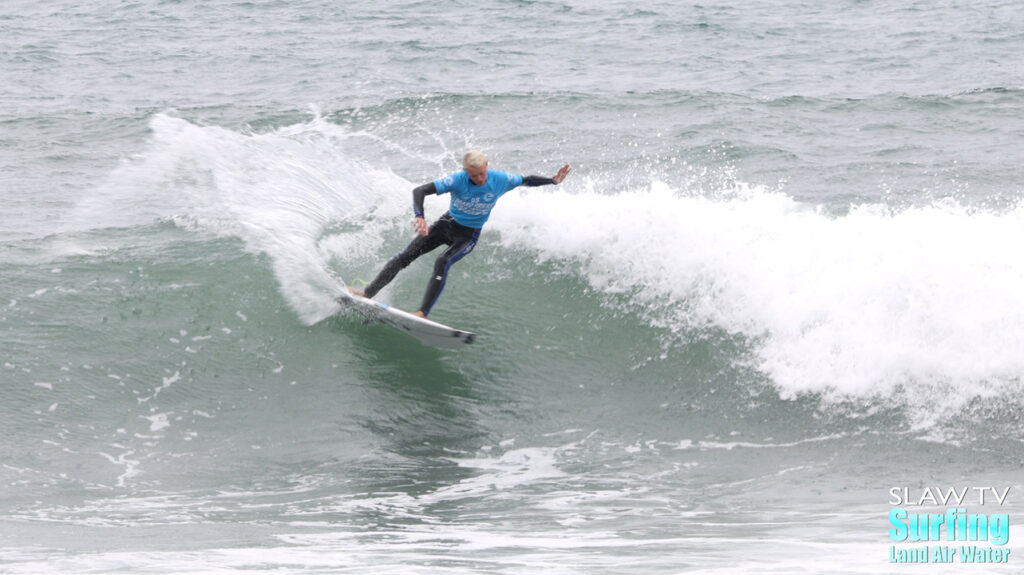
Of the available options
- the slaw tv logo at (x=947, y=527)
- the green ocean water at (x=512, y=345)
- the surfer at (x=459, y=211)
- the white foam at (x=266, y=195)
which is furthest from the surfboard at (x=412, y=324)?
the slaw tv logo at (x=947, y=527)

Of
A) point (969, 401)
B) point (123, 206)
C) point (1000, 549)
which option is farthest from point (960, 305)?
point (123, 206)

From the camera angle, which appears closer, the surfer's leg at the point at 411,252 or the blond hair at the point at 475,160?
the blond hair at the point at 475,160

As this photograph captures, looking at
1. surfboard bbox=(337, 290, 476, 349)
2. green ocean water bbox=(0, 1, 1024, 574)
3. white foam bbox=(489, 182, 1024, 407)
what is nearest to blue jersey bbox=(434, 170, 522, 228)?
surfboard bbox=(337, 290, 476, 349)

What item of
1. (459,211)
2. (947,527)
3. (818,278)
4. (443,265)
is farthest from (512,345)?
(947,527)

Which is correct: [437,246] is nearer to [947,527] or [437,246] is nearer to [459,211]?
[459,211]

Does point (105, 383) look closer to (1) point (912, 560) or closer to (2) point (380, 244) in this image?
(2) point (380, 244)

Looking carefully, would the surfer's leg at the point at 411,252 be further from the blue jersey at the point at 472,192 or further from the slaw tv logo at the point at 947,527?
the slaw tv logo at the point at 947,527

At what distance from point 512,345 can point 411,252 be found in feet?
4.46

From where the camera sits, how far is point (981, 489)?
7.20 metres

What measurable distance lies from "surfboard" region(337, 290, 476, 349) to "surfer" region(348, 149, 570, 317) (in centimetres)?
14

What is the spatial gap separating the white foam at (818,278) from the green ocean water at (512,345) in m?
0.03

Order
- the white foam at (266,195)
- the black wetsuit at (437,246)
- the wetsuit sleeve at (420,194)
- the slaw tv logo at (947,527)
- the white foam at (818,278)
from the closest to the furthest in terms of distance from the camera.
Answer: the slaw tv logo at (947,527), the wetsuit sleeve at (420,194), the white foam at (818,278), the black wetsuit at (437,246), the white foam at (266,195)

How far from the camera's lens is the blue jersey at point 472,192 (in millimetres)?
9062

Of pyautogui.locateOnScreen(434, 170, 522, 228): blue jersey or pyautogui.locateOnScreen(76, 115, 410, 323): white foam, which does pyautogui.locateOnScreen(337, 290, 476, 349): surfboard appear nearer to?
pyautogui.locateOnScreen(76, 115, 410, 323): white foam
